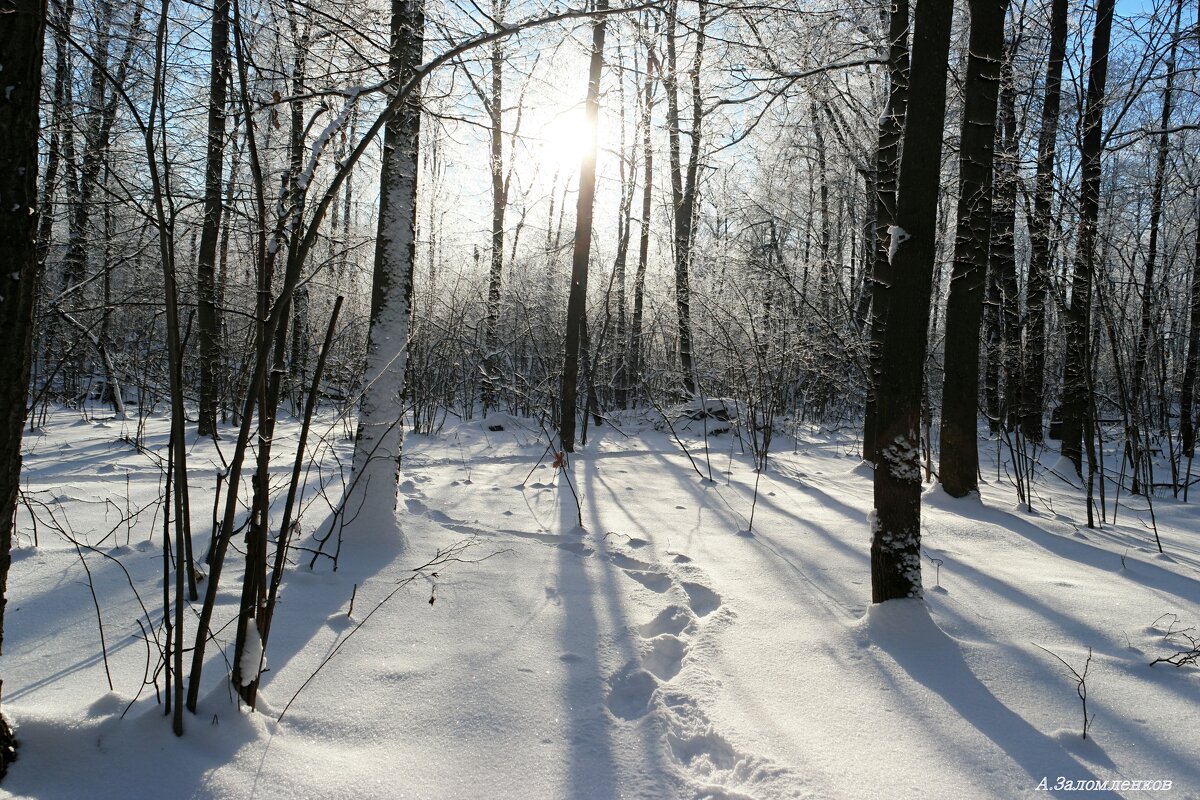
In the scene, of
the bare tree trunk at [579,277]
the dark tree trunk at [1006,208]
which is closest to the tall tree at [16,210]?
the dark tree trunk at [1006,208]

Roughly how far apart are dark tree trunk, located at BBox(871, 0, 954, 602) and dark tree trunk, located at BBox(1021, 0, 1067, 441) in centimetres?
268

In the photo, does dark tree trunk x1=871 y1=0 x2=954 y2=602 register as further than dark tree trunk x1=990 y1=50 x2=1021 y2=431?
No

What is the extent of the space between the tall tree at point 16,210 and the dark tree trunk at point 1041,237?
5619 mm

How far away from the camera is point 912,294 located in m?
2.77

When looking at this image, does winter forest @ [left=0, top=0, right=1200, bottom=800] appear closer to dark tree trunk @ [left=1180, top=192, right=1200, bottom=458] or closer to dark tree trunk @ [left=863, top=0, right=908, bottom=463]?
dark tree trunk @ [left=863, top=0, right=908, bottom=463]

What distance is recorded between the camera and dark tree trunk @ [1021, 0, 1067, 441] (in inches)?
231

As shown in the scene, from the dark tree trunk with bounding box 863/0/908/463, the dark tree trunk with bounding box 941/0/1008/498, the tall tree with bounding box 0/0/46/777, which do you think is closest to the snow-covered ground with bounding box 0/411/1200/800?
the tall tree with bounding box 0/0/46/777

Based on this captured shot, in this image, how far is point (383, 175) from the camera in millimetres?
3648

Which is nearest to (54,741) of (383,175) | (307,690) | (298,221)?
(307,690)

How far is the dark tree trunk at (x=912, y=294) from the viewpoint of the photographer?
2.78 meters

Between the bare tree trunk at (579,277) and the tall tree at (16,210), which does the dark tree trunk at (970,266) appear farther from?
the tall tree at (16,210)

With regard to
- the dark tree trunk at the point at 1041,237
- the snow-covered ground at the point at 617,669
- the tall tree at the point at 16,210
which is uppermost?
the dark tree trunk at the point at 1041,237

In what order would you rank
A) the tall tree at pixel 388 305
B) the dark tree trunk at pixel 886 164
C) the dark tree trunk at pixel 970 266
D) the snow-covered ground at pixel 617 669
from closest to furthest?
the snow-covered ground at pixel 617 669
the tall tree at pixel 388 305
the dark tree trunk at pixel 970 266
the dark tree trunk at pixel 886 164

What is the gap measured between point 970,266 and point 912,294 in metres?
3.41
